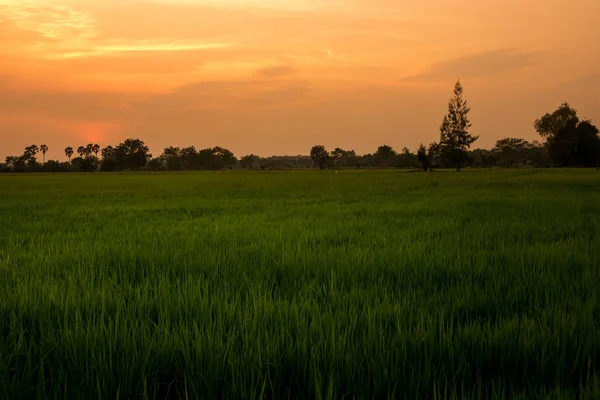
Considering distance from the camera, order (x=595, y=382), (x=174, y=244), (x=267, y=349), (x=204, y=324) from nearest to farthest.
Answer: (x=595, y=382) < (x=267, y=349) < (x=204, y=324) < (x=174, y=244)

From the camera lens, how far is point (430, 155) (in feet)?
278

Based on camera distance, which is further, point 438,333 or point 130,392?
point 438,333

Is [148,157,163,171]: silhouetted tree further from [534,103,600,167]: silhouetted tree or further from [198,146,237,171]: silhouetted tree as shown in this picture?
[534,103,600,167]: silhouetted tree

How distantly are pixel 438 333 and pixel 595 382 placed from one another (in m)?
0.77

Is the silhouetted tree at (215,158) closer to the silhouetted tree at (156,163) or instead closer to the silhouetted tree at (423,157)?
the silhouetted tree at (156,163)

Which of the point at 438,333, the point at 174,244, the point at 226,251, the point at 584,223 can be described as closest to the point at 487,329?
the point at 438,333

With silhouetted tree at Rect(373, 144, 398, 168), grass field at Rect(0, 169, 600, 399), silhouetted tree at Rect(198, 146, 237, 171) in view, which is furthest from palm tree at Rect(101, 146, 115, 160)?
grass field at Rect(0, 169, 600, 399)

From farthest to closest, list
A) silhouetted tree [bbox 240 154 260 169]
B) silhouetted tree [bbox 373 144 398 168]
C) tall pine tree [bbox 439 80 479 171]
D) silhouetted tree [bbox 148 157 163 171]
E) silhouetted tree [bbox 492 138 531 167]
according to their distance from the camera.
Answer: silhouetted tree [bbox 240 154 260 169], silhouetted tree [bbox 373 144 398 168], silhouetted tree [bbox 148 157 163 171], silhouetted tree [bbox 492 138 531 167], tall pine tree [bbox 439 80 479 171]

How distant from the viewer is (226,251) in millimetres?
4941

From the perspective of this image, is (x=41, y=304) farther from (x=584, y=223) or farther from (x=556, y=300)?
(x=584, y=223)

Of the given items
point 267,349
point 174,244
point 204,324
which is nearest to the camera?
point 267,349

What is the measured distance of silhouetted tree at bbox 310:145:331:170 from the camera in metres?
148

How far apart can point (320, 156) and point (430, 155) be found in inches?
2737

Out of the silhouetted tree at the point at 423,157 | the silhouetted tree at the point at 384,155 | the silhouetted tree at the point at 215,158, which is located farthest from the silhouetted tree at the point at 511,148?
the silhouetted tree at the point at 215,158
